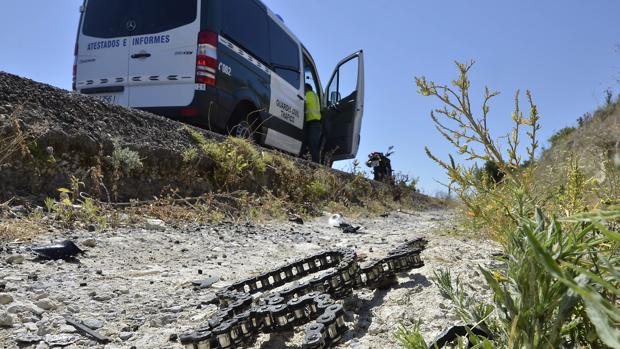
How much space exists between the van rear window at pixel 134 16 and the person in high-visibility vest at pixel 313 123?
4.18 m

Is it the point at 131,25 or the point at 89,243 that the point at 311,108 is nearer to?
the point at 131,25

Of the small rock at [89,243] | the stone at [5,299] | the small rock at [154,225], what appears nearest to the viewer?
the stone at [5,299]

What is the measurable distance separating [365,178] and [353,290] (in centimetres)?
811

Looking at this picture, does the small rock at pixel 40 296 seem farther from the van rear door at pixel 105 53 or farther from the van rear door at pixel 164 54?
the van rear door at pixel 105 53

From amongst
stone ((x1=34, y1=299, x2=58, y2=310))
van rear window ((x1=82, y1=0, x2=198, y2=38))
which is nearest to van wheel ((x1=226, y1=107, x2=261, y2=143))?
van rear window ((x1=82, y1=0, x2=198, y2=38))

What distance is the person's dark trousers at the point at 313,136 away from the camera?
35.4 ft

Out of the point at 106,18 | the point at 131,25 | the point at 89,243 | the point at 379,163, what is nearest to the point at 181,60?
the point at 131,25

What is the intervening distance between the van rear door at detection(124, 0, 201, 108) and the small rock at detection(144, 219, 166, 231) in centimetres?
285

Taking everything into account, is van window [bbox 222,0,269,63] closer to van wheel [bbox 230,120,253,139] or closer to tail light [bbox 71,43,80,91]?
van wheel [bbox 230,120,253,139]

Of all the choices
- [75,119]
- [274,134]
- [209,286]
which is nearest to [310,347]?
[209,286]

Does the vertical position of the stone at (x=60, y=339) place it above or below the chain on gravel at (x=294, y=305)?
below

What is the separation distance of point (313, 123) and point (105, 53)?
16.0ft

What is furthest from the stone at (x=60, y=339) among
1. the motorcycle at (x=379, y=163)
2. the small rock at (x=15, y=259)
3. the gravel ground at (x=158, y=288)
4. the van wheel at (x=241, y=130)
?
the motorcycle at (x=379, y=163)

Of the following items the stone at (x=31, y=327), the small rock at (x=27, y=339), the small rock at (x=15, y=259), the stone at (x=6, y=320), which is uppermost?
the small rock at (x=15, y=259)
